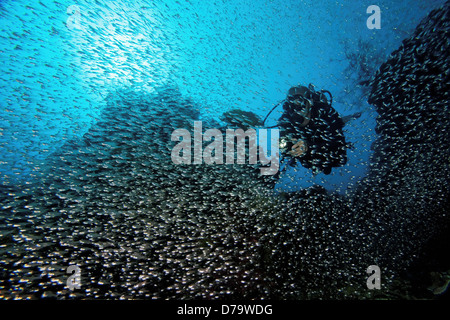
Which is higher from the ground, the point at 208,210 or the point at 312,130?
the point at 312,130

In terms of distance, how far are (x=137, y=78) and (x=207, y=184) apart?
4493 millimetres

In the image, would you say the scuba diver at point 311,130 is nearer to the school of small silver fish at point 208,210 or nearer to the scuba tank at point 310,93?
the scuba tank at point 310,93

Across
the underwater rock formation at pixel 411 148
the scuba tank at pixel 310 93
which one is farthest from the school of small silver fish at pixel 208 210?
the scuba tank at pixel 310 93

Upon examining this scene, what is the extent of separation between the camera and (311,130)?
550 centimetres

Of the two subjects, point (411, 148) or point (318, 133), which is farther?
point (411, 148)

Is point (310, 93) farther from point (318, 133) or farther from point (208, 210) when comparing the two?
point (208, 210)

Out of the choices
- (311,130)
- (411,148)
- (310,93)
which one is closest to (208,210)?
(311,130)

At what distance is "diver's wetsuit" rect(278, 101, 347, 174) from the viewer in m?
5.54

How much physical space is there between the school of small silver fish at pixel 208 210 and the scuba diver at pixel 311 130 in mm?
1273

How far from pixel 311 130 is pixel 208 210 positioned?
13.1ft

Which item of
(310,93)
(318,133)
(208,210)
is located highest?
(310,93)

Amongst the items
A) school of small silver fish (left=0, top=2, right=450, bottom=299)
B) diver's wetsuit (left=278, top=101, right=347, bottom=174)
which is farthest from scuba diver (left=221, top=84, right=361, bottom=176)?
school of small silver fish (left=0, top=2, right=450, bottom=299)

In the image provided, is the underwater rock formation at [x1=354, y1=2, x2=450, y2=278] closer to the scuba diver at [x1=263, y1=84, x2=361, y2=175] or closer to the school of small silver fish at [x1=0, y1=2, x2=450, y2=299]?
the school of small silver fish at [x1=0, y1=2, x2=450, y2=299]
